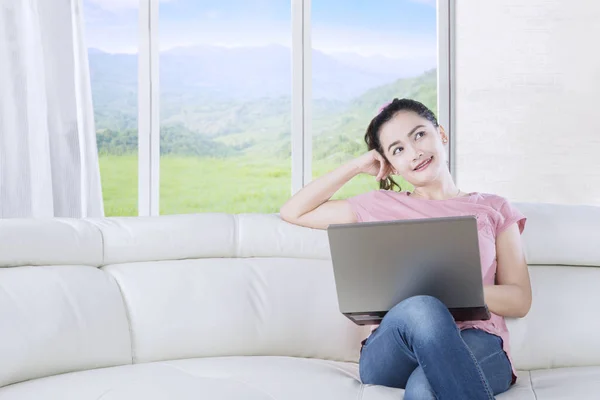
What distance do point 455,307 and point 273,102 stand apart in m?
2.52

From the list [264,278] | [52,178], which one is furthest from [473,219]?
[52,178]

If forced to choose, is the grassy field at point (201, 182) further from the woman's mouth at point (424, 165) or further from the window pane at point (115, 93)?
the woman's mouth at point (424, 165)

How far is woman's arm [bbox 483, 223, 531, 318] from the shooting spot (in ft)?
6.21

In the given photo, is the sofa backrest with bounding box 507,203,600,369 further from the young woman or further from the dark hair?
the dark hair

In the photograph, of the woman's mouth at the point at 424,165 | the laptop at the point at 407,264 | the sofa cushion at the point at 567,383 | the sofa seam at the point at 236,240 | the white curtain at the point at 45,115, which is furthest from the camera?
the white curtain at the point at 45,115

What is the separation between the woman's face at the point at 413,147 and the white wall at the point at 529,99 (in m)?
2.01

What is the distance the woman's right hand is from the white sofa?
0.25 m

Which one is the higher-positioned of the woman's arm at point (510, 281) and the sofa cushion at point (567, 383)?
the woman's arm at point (510, 281)

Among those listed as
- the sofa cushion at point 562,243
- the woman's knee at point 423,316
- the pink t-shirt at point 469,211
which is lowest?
the woman's knee at point 423,316

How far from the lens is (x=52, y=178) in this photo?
3080mm

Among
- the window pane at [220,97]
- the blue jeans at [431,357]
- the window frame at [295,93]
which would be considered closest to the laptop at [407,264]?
the blue jeans at [431,357]

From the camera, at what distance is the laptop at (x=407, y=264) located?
159cm

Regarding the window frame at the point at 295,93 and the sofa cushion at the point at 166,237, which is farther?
the window frame at the point at 295,93

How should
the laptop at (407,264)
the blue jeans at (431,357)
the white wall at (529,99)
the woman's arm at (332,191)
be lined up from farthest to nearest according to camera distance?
the white wall at (529,99), the woman's arm at (332,191), the laptop at (407,264), the blue jeans at (431,357)
